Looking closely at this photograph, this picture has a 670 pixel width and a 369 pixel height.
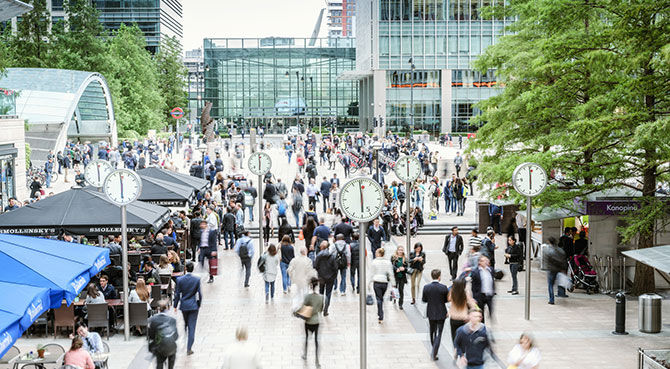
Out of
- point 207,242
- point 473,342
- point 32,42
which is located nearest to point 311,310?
point 473,342

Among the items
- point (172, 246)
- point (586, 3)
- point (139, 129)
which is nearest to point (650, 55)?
point (586, 3)

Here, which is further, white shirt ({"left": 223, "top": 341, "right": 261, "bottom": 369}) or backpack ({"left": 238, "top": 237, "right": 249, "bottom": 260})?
backpack ({"left": 238, "top": 237, "right": 249, "bottom": 260})

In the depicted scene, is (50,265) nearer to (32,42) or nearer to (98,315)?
(98,315)

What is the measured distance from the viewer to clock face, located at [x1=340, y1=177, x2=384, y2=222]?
952 centimetres

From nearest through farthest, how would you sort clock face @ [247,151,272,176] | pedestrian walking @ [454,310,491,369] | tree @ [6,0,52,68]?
pedestrian walking @ [454,310,491,369]
clock face @ [247,151,272,176]
tree @ [6,0,52,68]

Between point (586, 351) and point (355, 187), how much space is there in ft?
18.1

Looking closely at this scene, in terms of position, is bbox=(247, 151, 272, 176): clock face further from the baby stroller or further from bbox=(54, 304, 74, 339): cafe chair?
the baby stroller

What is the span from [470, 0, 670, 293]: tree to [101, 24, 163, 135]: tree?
51763 mm

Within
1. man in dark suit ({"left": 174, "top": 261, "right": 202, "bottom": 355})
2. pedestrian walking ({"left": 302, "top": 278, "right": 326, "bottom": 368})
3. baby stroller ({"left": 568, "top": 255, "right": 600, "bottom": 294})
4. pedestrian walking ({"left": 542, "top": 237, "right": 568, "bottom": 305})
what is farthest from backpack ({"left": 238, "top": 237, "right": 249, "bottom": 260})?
baby stroller ({"left": 568, "top": 255, "right": 600, "bottom": 294})

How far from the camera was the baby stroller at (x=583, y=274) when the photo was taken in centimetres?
1712

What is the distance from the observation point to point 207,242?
728 inches

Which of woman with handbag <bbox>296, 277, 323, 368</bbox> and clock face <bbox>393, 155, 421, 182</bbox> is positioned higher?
clock face <bbox>393, 155, 421, 182</bbox>

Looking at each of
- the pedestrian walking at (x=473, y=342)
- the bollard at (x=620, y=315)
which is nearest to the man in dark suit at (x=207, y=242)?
the bollard at (x=620, y=315)

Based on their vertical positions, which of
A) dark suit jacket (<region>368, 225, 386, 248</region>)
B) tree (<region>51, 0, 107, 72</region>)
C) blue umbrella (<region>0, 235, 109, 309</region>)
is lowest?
dark suit jacket (<region>368, 225, 386, 248</region>)
